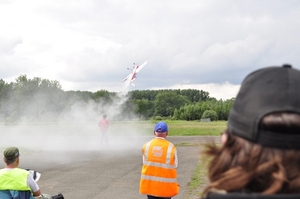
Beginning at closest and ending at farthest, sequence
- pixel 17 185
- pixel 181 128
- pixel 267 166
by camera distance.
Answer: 1. pixel 267 166
2. pixel 17 185
3. pixel 181 128

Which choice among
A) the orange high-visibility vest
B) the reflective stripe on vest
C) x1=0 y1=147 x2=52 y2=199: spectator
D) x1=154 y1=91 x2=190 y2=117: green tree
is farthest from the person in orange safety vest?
x1=154 y1=91 x2=190 y2=117: green tree

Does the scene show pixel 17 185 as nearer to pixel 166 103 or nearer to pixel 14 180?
pixel 14 180

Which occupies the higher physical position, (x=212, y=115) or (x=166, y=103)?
(x=166, y=103)

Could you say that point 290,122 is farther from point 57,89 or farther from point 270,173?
point 57,89

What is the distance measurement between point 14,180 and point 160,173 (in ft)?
7.20

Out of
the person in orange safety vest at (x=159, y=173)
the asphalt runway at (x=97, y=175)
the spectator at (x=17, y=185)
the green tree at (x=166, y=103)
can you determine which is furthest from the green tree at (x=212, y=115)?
the spectator at (x=17, y=185)

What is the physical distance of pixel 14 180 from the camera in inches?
181

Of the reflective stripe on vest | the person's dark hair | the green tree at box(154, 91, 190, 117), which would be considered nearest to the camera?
the person's dark hair

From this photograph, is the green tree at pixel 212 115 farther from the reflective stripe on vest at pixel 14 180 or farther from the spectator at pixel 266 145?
the spectator at pixel 266 145

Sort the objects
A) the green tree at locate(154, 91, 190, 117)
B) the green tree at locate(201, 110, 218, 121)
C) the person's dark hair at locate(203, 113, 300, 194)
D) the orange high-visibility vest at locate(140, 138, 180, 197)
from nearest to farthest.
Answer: the person's dark hair at locate(203, 113, 300, 194) < the orange high-visibility vest at locate(140, 138, 180, 197) < the green tree at locate(201, 110, 218, 121) < the green tree at locate(154, 91, 190, 117)

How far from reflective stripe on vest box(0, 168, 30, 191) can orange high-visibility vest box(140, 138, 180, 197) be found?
6.24ft

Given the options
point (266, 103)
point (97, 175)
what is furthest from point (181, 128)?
point (266, 103)

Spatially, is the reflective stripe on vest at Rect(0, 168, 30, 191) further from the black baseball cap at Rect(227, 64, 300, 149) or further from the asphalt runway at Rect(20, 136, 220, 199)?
the asphalt runway at Rect(20, 136, 220, 199)

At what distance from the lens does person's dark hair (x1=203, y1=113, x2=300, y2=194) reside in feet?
3.67
